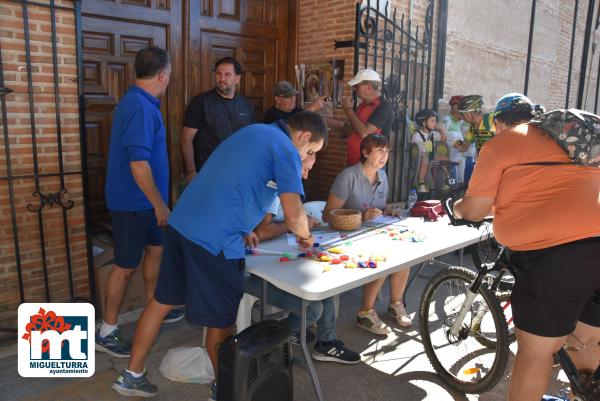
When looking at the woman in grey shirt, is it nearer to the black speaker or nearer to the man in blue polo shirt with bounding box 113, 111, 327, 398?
the man in blue polo shirt with bounding box 113, 111, 327, 398

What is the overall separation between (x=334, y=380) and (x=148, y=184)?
1.62 m

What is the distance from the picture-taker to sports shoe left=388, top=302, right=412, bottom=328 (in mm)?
3777

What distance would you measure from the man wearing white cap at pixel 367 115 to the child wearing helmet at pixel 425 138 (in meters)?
1.07

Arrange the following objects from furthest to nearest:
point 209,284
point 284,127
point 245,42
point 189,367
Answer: point 245,42
point 189,367
point 284,127
point 209,284

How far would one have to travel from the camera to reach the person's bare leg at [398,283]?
378 centimetres

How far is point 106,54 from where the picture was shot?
13.7 feet

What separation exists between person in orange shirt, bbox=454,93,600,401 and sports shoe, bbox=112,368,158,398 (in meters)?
1.86

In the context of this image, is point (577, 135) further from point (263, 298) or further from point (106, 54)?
point (106, 54)

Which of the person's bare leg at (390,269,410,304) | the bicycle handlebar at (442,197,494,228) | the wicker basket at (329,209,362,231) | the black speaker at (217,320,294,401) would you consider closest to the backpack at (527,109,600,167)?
the bicycle handlebar at (442,197,494,228)

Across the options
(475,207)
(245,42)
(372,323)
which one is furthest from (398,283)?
(245,42)

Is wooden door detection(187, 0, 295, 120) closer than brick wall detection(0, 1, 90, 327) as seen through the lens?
No

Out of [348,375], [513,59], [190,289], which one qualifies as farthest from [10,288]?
[513,59]

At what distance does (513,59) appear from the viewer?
903 centimetres

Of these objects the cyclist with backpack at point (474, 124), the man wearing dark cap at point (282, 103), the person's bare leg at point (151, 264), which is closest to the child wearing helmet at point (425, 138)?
the cyclist with backpack at point (474, 124)
